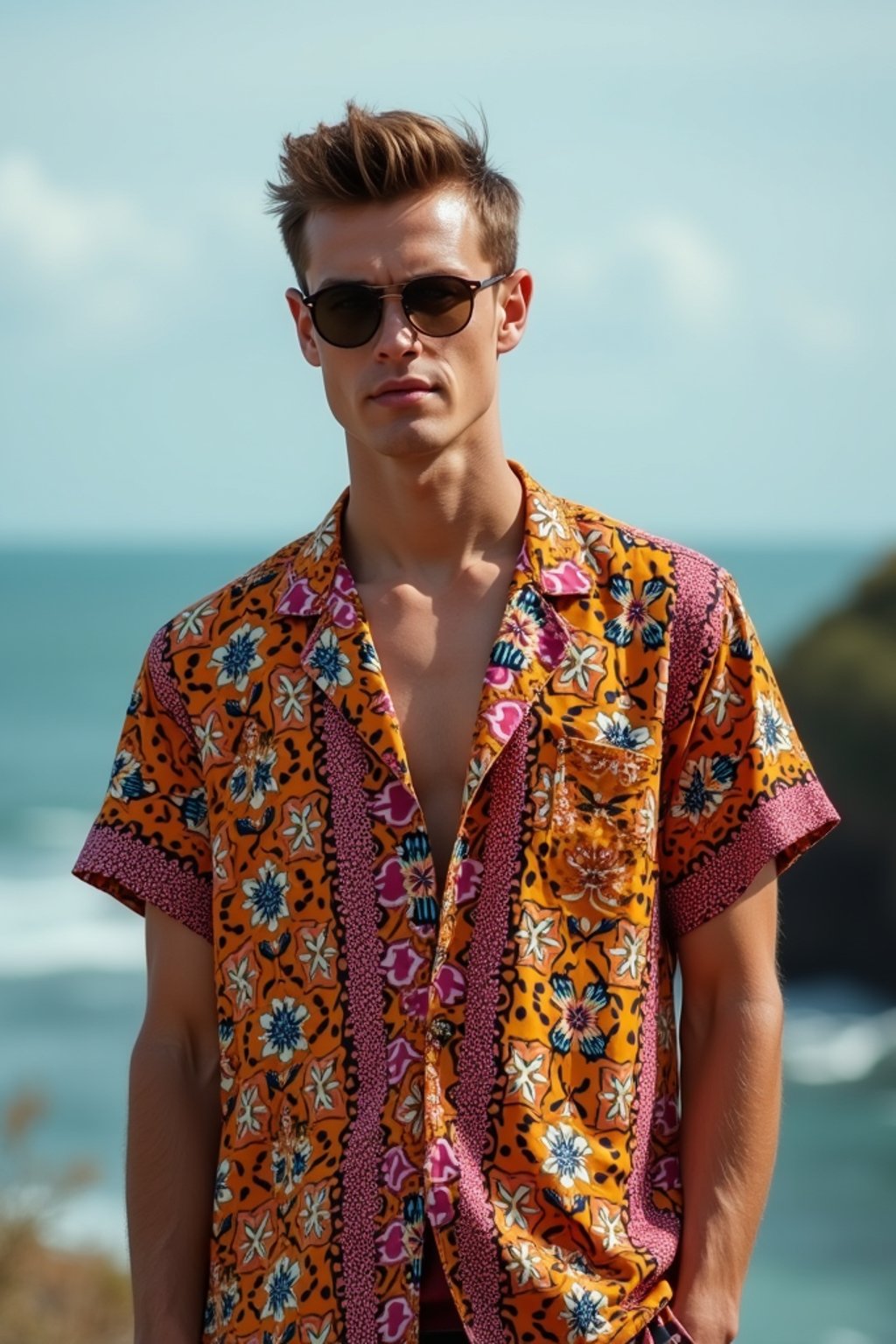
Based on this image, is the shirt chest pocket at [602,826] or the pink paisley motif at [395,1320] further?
the shirt chest pocket at [602,826]

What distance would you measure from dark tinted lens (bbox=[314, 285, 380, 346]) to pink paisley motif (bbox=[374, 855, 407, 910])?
79cm

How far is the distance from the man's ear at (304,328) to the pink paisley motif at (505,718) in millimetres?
643

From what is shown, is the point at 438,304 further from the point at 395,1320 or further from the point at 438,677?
the point at 395,1320

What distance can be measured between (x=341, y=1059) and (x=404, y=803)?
0.39m

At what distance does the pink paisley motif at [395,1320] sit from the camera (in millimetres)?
3146

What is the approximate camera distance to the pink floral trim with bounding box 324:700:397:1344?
319cm

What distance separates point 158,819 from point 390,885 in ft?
1.45

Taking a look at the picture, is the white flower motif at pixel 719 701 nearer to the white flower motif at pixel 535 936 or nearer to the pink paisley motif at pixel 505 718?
the pink paisley motif at pixel 505 718

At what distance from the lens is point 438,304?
3406mm

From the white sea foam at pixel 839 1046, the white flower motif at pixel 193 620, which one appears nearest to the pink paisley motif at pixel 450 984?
the white flower motif at pixel 193 620

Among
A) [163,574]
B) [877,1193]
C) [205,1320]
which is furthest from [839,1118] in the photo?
[163,574]

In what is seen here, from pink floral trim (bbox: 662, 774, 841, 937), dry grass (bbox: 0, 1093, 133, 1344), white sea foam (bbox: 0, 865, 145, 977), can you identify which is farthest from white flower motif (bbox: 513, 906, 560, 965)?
white sea foam (bbox: 0, 865, 145, 977)

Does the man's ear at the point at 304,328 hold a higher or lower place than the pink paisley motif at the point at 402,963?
higher

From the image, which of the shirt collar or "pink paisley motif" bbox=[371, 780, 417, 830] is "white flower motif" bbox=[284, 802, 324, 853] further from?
the shirt collar
